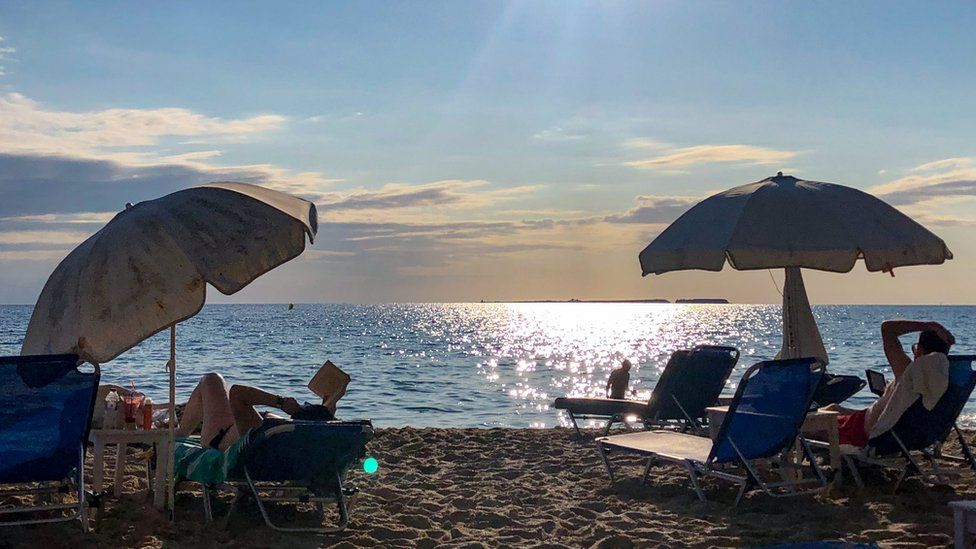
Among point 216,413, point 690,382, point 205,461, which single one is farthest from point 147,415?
point 690,382

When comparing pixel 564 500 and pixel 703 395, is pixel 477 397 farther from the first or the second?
pixel 564 500

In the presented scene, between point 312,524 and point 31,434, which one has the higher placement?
point 31,434

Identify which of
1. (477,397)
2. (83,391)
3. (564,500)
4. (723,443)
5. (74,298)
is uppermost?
(74,298)

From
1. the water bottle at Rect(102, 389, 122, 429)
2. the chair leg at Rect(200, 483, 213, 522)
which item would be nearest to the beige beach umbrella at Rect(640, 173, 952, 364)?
the chair leg at Rect(200, 483, 213, 522)

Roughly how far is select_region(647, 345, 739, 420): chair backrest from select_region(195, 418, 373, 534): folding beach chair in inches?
156

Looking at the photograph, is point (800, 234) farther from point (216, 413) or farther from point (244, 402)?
point (216, 413)

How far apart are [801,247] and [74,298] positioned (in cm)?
476

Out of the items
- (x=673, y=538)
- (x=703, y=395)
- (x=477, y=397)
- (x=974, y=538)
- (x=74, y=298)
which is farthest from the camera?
(x=477, y=397)

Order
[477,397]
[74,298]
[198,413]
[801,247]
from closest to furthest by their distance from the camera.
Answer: [74,298]
[198,413]
[801,247]
[477,397]

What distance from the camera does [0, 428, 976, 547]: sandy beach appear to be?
16.7 feet

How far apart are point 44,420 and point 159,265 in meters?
1.11

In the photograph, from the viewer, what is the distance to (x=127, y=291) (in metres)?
4.64

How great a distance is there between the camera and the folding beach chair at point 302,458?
498 cm

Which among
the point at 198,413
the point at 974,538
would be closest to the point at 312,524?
the point at 198,413
